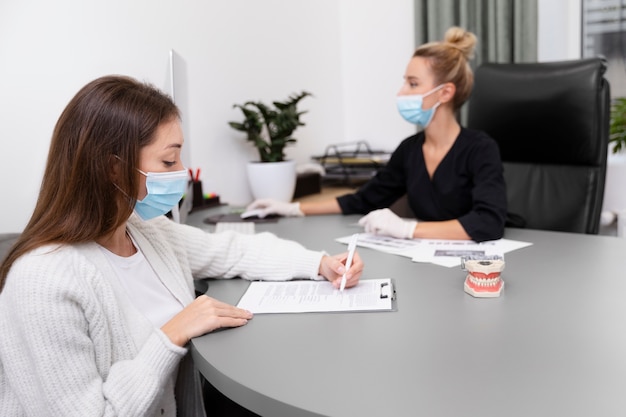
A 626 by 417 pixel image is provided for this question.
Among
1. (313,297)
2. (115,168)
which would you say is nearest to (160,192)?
(115,168)

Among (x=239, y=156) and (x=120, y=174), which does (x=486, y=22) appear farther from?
(x=120, y=174)

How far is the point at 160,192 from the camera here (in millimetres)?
1037

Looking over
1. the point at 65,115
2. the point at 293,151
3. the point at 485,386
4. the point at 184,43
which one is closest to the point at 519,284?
the point at 485,386

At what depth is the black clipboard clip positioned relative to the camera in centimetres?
112

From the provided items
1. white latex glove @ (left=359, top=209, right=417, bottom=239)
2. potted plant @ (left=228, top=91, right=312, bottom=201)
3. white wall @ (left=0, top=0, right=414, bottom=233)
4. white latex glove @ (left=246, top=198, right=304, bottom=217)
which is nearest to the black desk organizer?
white wall @ (left=0, top=0, right=414, bottom=233)

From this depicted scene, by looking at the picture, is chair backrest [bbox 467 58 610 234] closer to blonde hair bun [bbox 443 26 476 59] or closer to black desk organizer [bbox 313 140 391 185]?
blonde hair bun [bbox 443 26 476 59]

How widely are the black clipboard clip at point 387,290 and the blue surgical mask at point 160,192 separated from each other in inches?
16.4

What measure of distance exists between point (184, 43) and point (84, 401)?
1565 millimetres

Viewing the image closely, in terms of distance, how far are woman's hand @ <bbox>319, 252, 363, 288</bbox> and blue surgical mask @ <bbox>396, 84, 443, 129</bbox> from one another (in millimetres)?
734

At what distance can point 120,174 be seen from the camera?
97 centimetres

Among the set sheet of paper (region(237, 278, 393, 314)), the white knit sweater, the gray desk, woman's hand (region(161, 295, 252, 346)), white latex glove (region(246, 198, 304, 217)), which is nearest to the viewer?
the gray desk

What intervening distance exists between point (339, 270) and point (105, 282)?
1.52ft

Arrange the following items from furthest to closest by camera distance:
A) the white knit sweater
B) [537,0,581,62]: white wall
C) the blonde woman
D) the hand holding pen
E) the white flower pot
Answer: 1. [537,0,581,62]: white wall
2. the white flower pot
3. the blonde woman
4. the hand holding pen
5. the white knit sweater

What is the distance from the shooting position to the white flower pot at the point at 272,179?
224 centimetres
